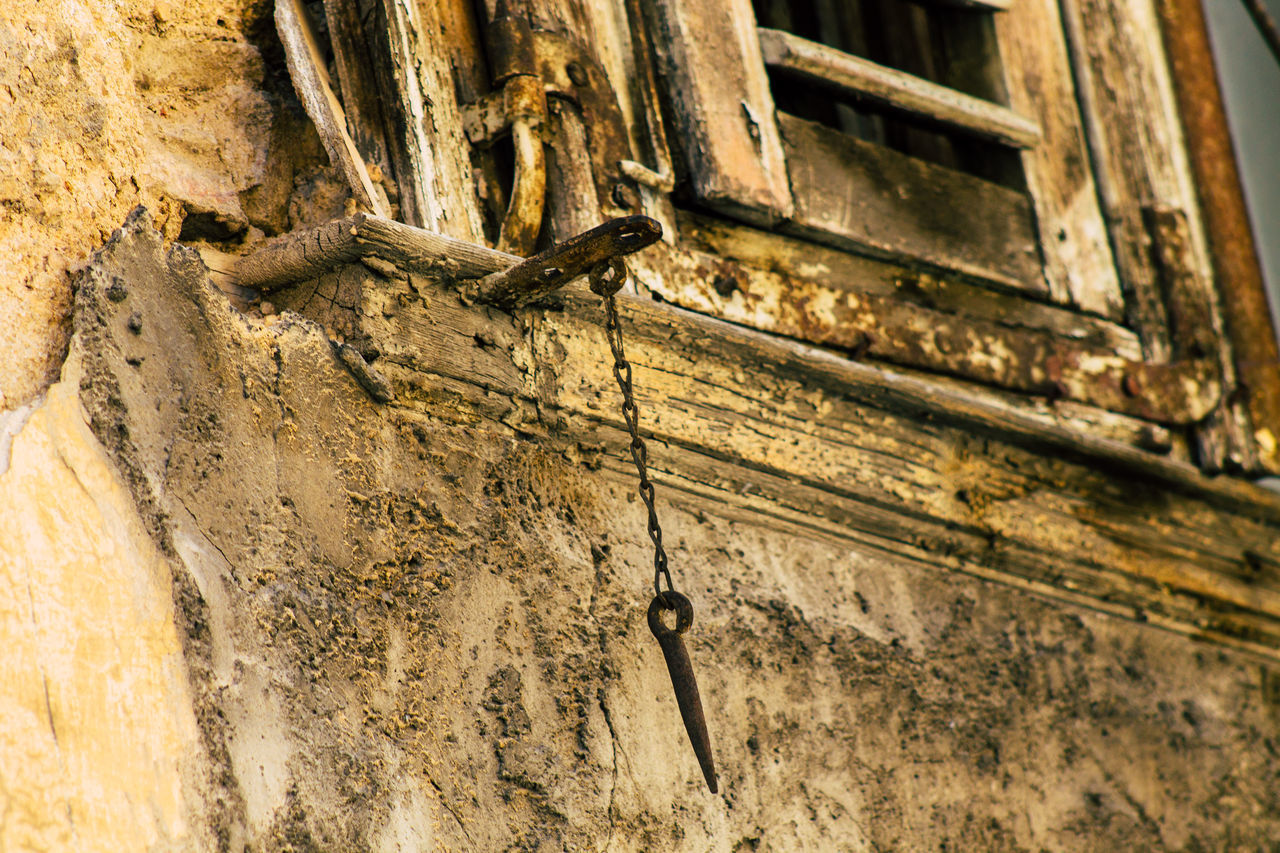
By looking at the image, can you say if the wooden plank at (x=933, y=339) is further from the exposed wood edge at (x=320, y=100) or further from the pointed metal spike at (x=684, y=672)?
the pointed metal spike at (x=684, y=672)

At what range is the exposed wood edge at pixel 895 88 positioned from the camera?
2.31 metres

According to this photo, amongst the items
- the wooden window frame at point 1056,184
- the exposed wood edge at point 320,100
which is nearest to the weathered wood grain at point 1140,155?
the wooden window frame at point 1056,184

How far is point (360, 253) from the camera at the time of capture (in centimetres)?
164

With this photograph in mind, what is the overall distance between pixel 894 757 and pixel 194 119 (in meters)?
1.50

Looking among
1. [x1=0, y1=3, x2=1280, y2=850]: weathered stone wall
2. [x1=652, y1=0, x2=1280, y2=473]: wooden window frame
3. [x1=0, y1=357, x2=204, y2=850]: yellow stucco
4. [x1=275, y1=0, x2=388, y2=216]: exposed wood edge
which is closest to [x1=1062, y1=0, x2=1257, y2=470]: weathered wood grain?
[x1=652, y1=0, x2=1280, y2=473]: wooden window frame

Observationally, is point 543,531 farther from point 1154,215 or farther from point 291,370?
point 1154,215

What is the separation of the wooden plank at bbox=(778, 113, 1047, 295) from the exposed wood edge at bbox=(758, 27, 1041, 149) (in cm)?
11

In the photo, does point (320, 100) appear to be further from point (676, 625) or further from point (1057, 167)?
point (1057, 167)

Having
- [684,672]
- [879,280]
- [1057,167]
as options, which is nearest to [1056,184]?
[1057,167]

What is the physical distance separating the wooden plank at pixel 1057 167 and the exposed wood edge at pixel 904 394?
36 centimetres

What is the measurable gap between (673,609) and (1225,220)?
1996mm

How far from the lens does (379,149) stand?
1.86 meters

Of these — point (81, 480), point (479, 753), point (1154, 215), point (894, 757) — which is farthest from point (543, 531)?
point (1154, 215)

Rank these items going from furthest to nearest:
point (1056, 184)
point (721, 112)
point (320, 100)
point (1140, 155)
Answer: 1. point (1140, 155)
2. point (1056, 184)
3. point (721, 112)
4. point (320, 100)
